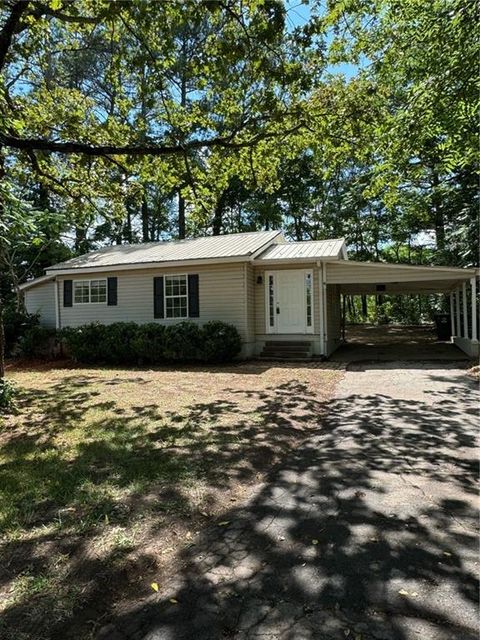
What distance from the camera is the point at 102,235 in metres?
27.0

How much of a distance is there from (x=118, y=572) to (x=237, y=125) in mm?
7788

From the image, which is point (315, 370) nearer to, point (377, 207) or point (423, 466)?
point (423, 466)

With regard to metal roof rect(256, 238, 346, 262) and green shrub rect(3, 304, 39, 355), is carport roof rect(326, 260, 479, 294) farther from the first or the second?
green shrub rect(3, 304, 39, 355)

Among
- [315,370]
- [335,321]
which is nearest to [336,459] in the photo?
[315,370]

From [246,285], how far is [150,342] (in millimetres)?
3274

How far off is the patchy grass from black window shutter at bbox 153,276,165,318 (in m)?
5.81

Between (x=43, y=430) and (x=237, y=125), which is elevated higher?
(x=237, y=125)

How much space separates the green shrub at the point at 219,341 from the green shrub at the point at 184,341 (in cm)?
19

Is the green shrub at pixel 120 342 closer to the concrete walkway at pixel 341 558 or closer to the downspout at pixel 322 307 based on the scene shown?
the downspout at pixel 322 307

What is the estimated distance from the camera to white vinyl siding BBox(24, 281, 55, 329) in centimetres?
1606

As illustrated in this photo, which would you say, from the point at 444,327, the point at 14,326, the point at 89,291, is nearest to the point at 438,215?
the point at 444,327

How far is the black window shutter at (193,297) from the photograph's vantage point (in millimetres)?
13234

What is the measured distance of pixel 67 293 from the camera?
599 inches

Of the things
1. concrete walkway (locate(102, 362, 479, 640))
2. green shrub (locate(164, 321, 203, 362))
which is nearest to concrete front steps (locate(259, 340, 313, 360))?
green shrub (locate(164, 321, 203, 362))
